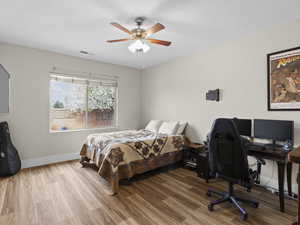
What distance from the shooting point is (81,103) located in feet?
13.6

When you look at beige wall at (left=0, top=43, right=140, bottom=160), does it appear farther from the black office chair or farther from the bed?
the black office chair

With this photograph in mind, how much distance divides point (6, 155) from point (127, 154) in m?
2.26

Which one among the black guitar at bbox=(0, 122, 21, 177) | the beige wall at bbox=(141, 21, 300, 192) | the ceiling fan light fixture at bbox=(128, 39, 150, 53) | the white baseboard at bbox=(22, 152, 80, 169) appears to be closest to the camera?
the ceiling fan light fixture at bbox=(128, 39, 150, 53)

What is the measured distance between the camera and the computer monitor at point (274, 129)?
2203 millimetres

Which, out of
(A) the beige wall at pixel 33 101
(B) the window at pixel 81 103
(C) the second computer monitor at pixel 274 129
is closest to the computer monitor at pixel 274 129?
(C) the second computer monitor at pixel 274 129

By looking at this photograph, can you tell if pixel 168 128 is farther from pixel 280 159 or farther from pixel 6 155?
pixel 6 155

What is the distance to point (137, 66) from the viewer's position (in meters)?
4.81

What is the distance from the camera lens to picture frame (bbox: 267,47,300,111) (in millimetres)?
2301

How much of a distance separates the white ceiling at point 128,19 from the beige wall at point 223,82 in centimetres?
22

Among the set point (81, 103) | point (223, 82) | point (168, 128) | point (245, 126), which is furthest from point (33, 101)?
point (245, 126)

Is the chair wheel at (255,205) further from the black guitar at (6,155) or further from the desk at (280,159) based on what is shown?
the black guitar at (6,155)

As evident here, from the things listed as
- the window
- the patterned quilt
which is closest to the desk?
the patterned quilt

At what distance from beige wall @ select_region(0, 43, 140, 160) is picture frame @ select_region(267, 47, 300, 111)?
388 cm

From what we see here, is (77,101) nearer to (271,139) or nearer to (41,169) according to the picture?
(41,169)
